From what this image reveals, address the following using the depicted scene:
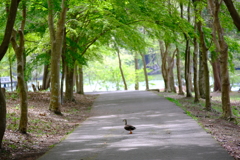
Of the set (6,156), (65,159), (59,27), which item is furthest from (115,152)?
(59,27)

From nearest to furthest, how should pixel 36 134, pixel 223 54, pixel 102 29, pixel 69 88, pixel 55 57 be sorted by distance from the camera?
1. pixel 36 134
2. pixel 223 54
3. pixel 55 57
4. pixel 102 29
5. pixel 69 88

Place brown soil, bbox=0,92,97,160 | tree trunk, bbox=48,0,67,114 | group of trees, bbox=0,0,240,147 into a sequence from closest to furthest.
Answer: brown soil, bbox=0,92,97,160, group of trees, bbox=0,0,240,147, tree trunk, bbox=48,0,67,114

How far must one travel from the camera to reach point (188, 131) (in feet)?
33.6

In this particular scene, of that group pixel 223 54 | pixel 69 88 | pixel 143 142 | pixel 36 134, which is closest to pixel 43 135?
pixel 36 134

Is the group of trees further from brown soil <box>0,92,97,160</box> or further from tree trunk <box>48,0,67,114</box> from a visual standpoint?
brown soil <box>0,92,97,160</box>

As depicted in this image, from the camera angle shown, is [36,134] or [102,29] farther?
[102,29]

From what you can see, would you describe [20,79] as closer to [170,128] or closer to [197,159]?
[170,128]

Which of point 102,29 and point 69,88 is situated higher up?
point 102,29

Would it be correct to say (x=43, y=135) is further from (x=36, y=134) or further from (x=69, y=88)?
(x=69, y=88)

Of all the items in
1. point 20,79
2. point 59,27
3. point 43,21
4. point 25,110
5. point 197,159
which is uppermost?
point 43,21

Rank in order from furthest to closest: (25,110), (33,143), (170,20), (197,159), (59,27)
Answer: (170,20) → (59,27) → (25,110) → (33,143) → (197,159)

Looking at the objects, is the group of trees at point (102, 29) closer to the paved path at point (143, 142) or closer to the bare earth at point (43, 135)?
the bare earth at point (43, 135)

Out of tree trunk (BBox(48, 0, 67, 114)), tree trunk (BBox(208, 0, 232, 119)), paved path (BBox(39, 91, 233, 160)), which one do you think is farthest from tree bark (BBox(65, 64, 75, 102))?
tree trunk (BBox(208, 0, 232, 119))

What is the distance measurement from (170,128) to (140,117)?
3.31 metres
